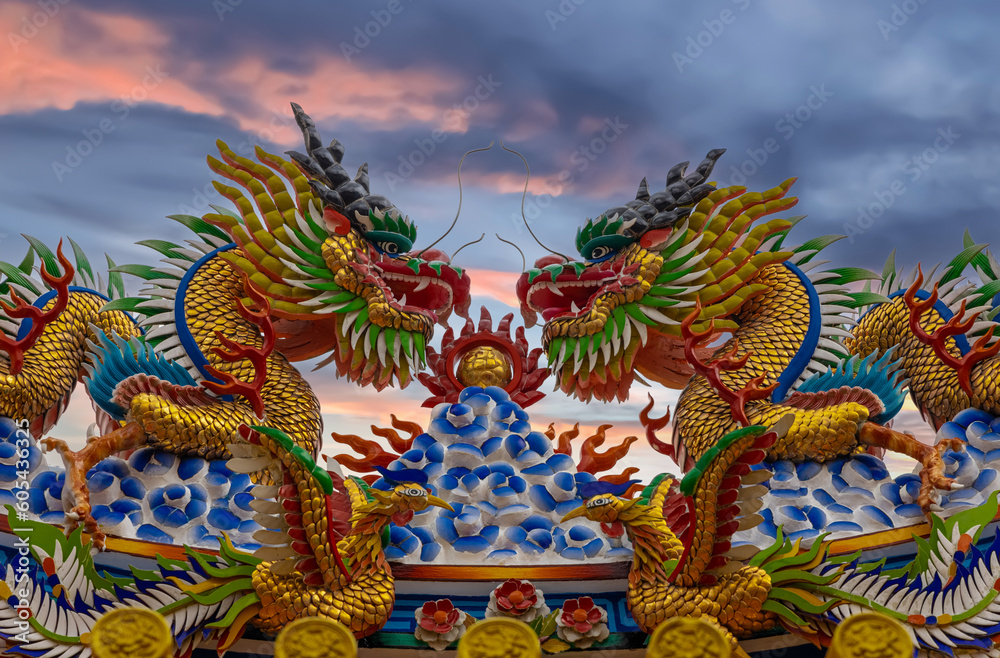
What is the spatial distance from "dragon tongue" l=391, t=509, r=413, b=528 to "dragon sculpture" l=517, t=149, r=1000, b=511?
4.83ft

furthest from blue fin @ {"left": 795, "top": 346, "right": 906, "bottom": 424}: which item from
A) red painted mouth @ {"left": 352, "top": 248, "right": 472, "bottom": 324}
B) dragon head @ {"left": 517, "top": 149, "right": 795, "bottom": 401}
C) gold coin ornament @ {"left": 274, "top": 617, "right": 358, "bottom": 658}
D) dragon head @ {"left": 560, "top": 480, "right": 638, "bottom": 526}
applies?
gold coin ornament @ {"left": 274, "top": 617, "right": 358, "bottom": 658}

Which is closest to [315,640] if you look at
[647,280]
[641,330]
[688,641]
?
[688,641]

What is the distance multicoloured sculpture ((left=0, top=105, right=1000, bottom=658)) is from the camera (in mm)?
4312

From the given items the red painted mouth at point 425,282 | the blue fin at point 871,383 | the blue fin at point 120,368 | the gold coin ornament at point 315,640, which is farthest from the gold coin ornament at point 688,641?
the blue fin at point 120,368

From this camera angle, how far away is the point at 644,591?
4.42 meters

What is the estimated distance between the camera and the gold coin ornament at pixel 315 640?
3887mm

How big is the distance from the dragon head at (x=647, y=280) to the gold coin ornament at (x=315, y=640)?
7.48 feet

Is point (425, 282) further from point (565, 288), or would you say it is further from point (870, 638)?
point (870, 638)

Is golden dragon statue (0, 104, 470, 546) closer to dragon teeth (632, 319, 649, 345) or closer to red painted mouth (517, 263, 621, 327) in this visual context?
red painted mouth (517, 263, 621, 327)

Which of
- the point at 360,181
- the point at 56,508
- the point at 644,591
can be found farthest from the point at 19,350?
the point at 644,591

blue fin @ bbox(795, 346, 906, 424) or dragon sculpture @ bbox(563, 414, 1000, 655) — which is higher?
blue fin @ bbox(795, 346, 906, 424)

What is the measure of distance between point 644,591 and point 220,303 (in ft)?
9.46

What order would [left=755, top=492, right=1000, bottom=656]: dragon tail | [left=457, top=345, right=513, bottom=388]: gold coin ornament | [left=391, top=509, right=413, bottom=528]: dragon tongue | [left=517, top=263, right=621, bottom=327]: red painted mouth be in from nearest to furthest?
[left=755, top=492, right=1000, bottom=656]: dragon tail
[left=391, top=509, right=413, bottom=528]: dragon tongue
[left=457, top=345, right=513, bottom=388]: gold coin ornament
[left=517, top=263, right=621, bottom=327]: red painted mouth

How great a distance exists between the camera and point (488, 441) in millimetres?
5152
